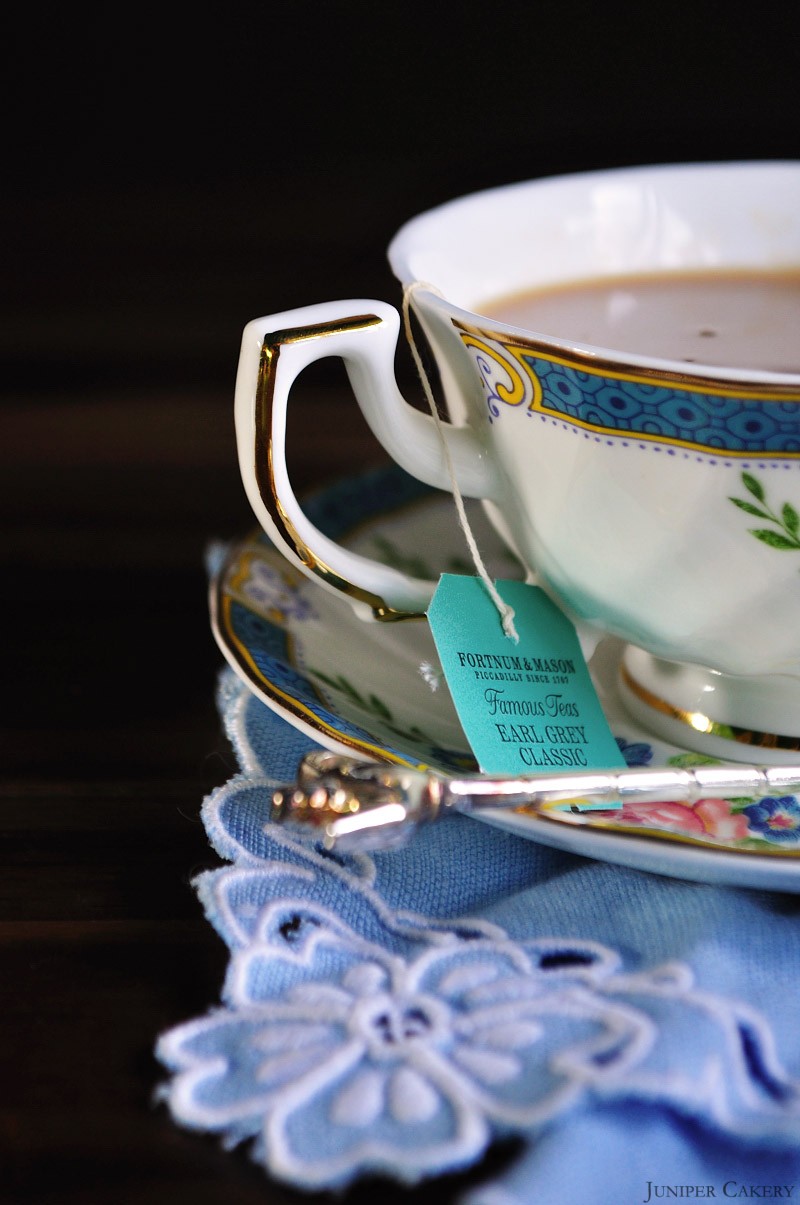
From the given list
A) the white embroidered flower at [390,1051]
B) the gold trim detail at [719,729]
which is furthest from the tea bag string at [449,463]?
the white embroidered flower at [390,1051]

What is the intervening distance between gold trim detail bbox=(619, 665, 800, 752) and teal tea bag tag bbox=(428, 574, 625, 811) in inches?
2.1

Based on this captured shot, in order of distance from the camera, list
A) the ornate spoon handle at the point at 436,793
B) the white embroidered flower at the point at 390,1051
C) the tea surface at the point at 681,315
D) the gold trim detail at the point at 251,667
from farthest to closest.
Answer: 1. the tea surface at the point at 681,315
2. the gold trim detail at the point at 251,667
3. the ornate spoon handle at the point at 436,793
4. the white embroidered flower at the point at 390,1051

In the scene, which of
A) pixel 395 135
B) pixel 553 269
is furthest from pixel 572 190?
pixel 395 135

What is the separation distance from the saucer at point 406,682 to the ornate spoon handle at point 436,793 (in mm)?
14

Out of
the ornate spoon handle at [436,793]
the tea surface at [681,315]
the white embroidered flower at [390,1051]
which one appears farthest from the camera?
the tea surface at [681,315]

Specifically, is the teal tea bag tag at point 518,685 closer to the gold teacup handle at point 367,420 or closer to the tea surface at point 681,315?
the gold teacup handle at point 367,420

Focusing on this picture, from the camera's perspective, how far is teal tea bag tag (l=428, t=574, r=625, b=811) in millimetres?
716

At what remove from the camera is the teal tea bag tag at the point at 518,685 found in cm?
72

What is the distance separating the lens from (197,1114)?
51 cm

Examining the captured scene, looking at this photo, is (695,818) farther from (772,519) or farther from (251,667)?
(251,667)

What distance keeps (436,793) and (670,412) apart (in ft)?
0.69

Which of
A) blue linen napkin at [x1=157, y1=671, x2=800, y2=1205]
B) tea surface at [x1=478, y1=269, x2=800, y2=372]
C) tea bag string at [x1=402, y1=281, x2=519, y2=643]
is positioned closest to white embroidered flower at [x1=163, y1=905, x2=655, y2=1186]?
blue linen napkin at [x1=157, y1=671, x2=800, y2=1205]

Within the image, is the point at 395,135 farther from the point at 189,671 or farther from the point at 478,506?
the point at 189,671

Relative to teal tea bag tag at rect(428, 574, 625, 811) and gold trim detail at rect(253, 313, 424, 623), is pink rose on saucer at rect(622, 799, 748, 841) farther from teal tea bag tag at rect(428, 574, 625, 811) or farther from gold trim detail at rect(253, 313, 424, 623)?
gold trim detail at rect(253, 313, 424, 623)
